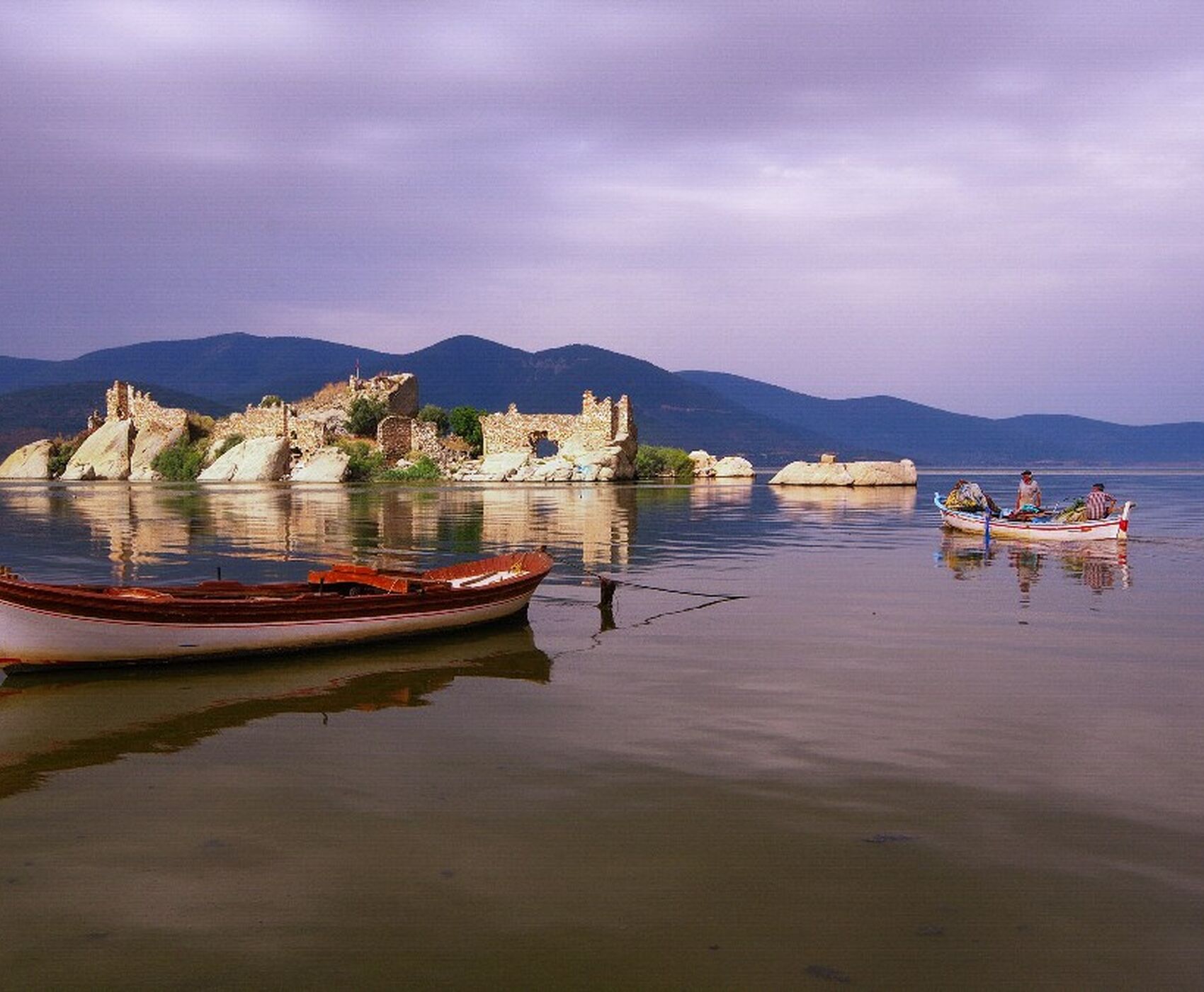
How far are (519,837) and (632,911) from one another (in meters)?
1.21

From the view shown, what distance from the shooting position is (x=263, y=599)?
12.0 metres

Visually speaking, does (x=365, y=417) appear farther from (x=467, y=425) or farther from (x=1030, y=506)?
(x=1030, y=506)

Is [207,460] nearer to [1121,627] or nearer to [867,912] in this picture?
[1121,627]

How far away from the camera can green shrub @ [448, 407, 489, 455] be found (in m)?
76.2

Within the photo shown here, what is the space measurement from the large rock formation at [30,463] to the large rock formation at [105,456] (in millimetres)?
1558

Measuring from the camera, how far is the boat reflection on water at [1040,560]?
65.7 feet

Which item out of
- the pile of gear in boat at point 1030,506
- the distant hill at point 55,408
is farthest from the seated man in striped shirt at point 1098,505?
the distant hill at point 55,408

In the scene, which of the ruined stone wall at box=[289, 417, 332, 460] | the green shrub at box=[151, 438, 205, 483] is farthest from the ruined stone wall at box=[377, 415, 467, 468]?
the green shrub at box=[151, 438, 205, 483]

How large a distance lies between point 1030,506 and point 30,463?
71.6 metres

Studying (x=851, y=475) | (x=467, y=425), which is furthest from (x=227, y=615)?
(x=467, y=425)

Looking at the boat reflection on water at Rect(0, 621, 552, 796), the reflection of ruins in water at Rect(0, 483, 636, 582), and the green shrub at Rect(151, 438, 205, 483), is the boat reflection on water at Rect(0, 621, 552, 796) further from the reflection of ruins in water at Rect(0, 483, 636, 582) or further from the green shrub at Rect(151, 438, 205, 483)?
the green shrub at Rect(151, 438, 205, 483)

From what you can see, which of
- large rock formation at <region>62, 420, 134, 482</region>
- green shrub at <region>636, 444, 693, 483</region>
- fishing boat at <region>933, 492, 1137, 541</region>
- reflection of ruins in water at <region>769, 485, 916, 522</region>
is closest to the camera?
fishing boat at <region>933, 492, 1137, 541</region>

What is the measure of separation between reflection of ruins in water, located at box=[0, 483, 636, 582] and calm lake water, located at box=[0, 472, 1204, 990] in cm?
973

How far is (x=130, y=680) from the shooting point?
36.1ft
